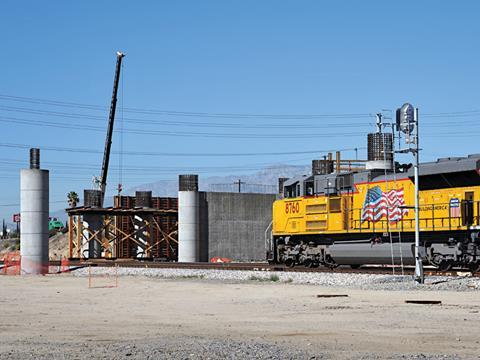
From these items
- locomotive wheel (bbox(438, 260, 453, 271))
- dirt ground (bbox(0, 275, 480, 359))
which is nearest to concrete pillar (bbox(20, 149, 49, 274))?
dirt ground (bbox(0, 275, 480, 359))

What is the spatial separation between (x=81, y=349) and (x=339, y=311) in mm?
7619

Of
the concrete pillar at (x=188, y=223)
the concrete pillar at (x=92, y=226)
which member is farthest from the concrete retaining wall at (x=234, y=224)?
the concrete pillar at (x=92, y=226)

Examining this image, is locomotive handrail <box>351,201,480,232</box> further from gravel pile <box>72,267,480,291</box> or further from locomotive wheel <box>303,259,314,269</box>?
locomotive wheel <box>303,259,314,269</box>

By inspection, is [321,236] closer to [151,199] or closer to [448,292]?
[448,292]

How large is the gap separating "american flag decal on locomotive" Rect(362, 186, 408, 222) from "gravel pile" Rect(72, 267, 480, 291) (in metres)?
3.60

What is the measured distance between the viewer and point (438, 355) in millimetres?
10984

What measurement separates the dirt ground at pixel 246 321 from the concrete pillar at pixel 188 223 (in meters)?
27.6

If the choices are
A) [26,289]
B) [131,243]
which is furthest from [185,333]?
[131,243]

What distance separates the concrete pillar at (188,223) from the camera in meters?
54.1

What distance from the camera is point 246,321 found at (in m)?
16.0

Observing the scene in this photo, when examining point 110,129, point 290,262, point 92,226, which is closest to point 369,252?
point 290,262

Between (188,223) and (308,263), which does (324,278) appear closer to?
(308,263)

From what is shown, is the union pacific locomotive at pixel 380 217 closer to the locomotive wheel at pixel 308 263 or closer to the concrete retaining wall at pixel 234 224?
the locomotive wheel at pixel 308 263

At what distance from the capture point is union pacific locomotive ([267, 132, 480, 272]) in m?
30.0
